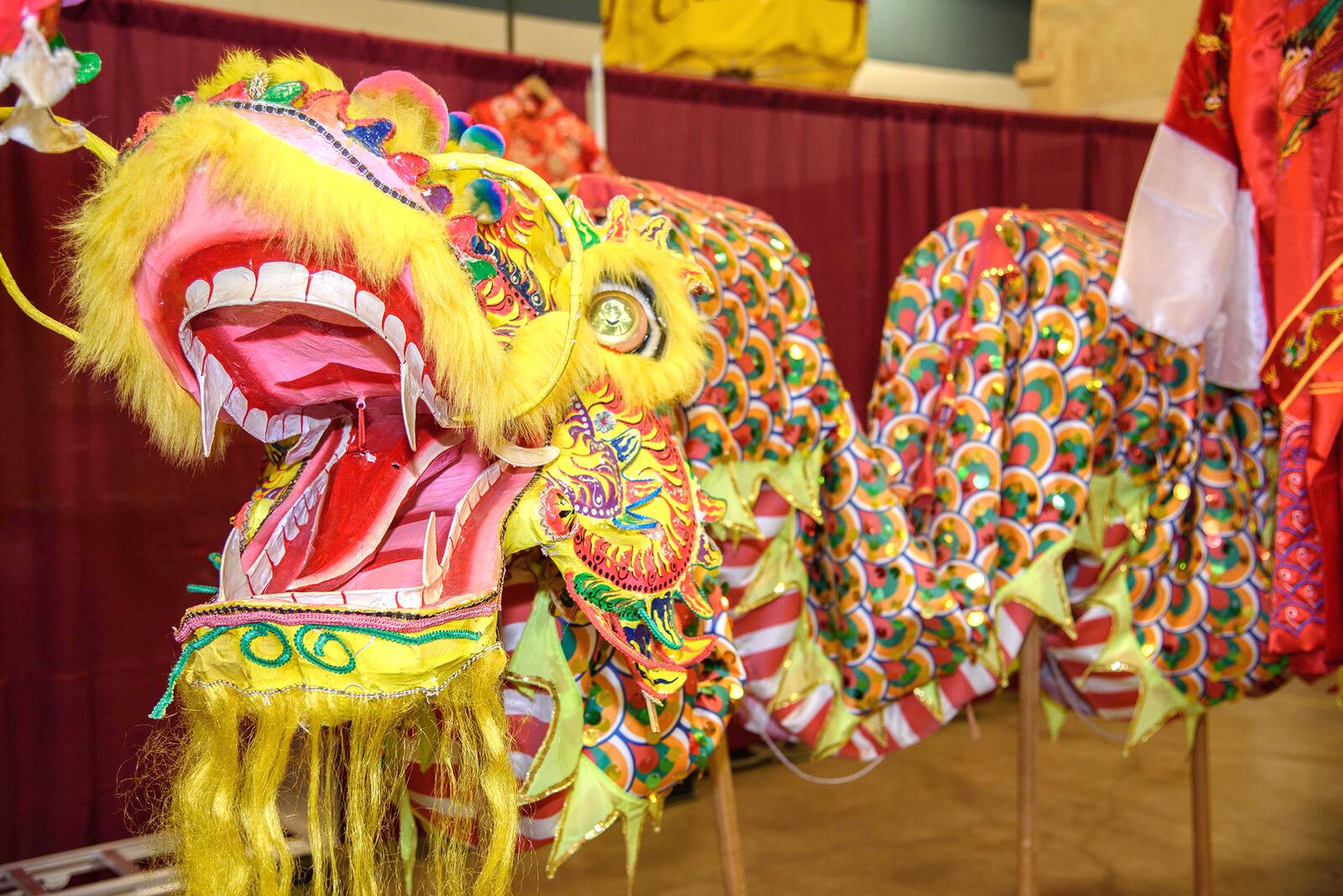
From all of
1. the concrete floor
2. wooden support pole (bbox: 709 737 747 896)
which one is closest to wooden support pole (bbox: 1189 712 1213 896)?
the concrete floor

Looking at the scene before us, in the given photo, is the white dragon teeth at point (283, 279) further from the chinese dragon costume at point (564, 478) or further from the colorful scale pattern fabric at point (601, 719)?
the colorful scale pattern fabric at point (601, 719)

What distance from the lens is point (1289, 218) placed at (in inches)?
46.2

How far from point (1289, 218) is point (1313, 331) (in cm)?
11

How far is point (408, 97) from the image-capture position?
0.72m

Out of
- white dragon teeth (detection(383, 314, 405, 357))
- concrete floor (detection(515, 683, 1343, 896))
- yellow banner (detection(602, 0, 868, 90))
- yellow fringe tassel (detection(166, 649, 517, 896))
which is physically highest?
yellow banner (detection(602, 0, 868, 90))

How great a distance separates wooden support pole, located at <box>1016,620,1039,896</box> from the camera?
4.42ft

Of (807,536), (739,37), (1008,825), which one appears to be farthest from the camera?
(739,37)

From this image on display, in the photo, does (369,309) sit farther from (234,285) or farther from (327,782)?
(327,782)

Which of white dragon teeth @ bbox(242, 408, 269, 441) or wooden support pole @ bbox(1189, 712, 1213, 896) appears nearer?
white dragon teeth @ bbox(242, 408, 269, 441)

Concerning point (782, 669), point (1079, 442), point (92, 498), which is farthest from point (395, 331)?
point (92, 498)

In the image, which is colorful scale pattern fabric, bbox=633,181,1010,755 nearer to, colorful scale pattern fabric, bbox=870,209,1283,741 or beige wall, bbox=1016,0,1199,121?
colorful scale pattern fabric, bbox=870,209,1283,741

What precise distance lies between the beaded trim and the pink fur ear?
0.18 ft

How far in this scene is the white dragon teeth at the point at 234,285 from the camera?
642 millimetres

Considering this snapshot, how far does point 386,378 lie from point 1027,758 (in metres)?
0.96
